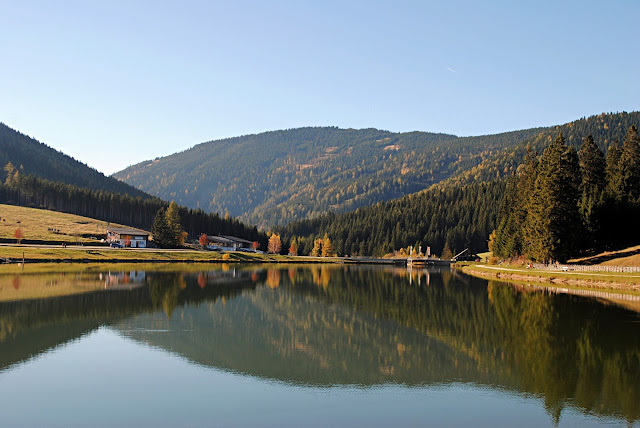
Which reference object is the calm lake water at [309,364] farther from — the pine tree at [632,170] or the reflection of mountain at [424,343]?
the pine tree at [632,170]

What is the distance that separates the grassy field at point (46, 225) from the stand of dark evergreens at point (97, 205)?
1875cm

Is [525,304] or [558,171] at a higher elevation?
[558,171]

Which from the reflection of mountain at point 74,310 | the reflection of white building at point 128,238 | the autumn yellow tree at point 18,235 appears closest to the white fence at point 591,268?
the reflection of mountain at point 74,310

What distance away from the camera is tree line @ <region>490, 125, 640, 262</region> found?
238 feet

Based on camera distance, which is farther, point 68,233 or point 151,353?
point 68,233

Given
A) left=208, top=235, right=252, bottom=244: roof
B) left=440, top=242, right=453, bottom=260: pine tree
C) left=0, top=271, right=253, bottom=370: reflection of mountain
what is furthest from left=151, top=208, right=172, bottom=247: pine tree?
left=440, top=242, right=453, bottom=260: pine tree

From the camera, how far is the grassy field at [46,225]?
12062 centimetres

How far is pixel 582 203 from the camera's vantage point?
7981cm

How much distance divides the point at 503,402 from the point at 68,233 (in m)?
133

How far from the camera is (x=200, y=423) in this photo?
15555mm

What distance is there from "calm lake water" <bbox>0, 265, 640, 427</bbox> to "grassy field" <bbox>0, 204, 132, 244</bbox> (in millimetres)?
87278

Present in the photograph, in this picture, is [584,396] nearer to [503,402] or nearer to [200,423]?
[503,402]

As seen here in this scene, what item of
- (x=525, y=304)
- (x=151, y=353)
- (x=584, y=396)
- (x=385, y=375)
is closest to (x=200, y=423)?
(x=385, y=375)

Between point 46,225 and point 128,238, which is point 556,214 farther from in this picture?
point 46,225
